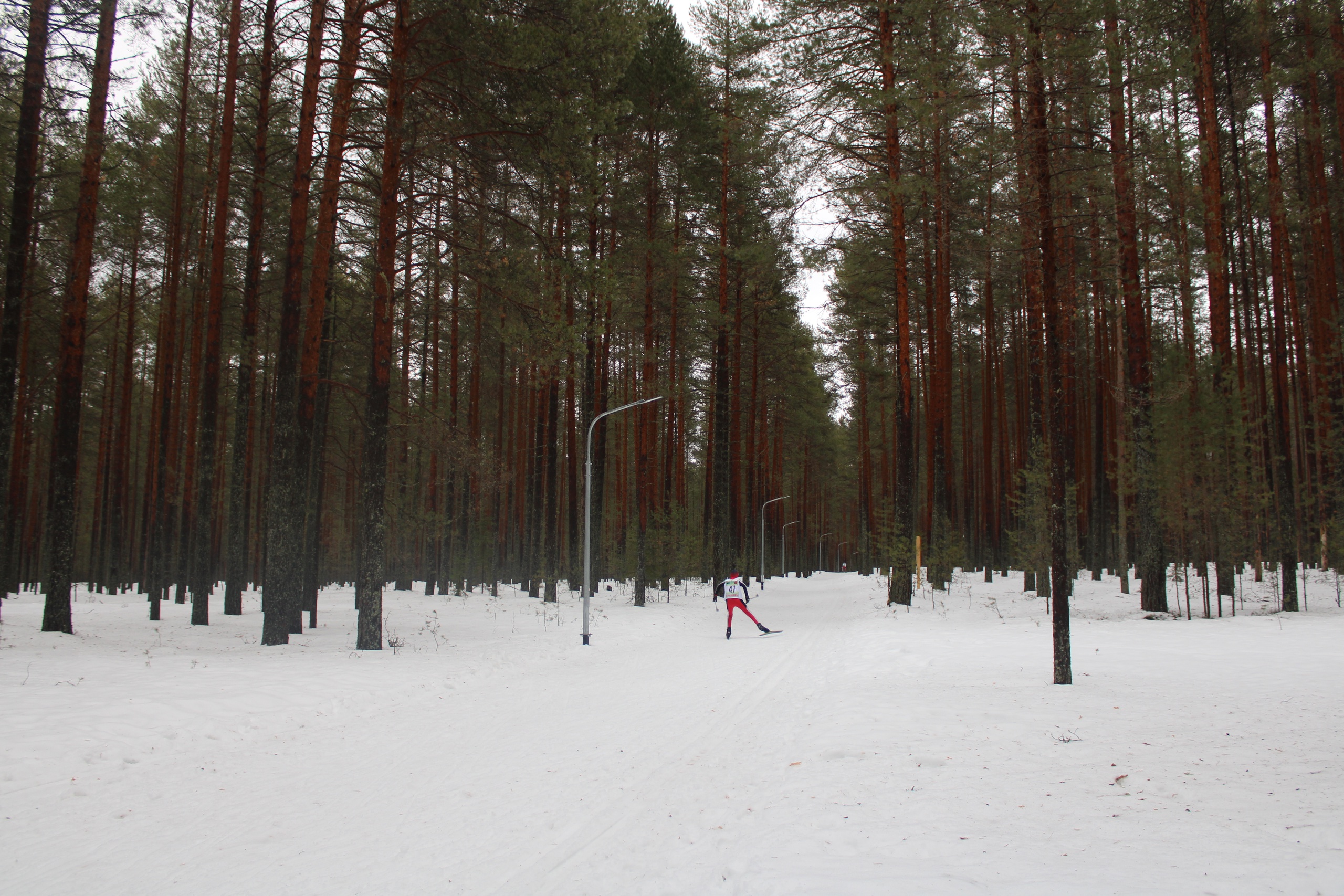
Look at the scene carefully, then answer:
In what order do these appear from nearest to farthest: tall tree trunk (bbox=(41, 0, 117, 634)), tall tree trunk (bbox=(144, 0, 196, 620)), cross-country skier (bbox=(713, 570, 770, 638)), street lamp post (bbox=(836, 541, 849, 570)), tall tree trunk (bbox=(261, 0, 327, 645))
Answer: tall tree trunk (bbox=(41, 0, 117, 634)) → tall tree trunk (bbox=(261, 0, 327, 645)) → cross-country skier (bbox=(713, 570, 770, 638)) → tall tree trunk (bbox=(144, 0, 196, 620)) → street lamp post (bbox=(836, 541, 849, 570))

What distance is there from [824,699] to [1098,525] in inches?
960

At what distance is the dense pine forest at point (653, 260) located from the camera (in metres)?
11.4

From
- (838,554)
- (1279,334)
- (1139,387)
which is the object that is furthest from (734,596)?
(838,554)

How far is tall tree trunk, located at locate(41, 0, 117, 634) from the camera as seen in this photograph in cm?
1156

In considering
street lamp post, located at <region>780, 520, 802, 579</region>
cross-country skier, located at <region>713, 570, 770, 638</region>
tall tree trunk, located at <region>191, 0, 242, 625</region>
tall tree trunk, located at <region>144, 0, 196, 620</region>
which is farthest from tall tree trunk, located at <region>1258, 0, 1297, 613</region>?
street lamp post, located at <region>780, 520, 802, 579</region>

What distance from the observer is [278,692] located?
8242 mm

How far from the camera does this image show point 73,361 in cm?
1177

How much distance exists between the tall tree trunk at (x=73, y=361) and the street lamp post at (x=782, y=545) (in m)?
42.6

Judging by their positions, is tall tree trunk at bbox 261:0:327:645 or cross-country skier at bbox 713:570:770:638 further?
cross-country skier at bbox 713:570:770:638

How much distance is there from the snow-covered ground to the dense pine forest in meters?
2.20

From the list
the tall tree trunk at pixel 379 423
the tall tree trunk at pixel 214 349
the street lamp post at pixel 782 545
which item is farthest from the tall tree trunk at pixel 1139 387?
the street lamp post at pixel 782 545

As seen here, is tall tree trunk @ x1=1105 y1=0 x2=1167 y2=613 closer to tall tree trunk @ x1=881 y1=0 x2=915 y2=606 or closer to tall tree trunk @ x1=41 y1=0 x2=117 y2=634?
tall tree trunk @ x1=881 y1=0 x2=915 y2=606

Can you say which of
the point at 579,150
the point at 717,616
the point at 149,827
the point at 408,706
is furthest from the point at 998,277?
the point at 149,827

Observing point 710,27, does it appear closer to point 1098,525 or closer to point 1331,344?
point 1331,344
